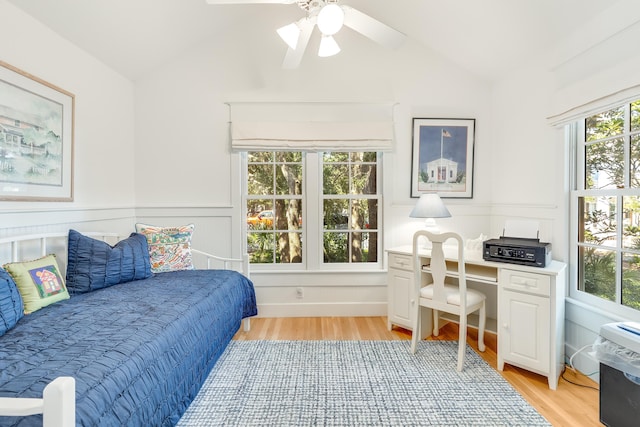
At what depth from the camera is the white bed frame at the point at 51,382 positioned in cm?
87

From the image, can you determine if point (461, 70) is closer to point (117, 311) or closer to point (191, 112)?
point (191, 112)

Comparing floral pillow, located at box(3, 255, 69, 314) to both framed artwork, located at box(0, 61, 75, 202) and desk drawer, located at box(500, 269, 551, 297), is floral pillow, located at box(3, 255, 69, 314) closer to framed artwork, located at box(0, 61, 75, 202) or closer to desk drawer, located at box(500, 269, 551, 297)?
framed artwork, located at box(0, 61, 75, 202)

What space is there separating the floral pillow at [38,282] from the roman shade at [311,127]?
1.83 meters

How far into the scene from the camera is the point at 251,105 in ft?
11.1

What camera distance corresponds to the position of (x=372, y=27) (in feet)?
6.70

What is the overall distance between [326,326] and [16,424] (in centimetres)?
249

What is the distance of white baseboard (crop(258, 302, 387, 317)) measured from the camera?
11.3ft

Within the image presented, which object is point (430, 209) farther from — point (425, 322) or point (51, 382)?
point (51, 382)

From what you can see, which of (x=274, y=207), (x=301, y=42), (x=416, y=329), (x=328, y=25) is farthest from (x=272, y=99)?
(x=416, y=329)

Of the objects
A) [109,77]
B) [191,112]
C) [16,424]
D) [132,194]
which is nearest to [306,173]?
[191,112]

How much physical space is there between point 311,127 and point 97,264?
7.13 ft

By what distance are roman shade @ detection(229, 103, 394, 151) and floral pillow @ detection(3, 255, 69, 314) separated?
1832 mm

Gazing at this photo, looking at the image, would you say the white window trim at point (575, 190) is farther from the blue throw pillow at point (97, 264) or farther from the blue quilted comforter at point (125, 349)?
the blue throw pillow at point (97, 264)

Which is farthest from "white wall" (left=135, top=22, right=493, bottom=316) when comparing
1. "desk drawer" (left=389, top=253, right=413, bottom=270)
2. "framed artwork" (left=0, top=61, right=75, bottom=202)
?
"framed artwork" (left=0, top=61, right=75, bottom=202)
